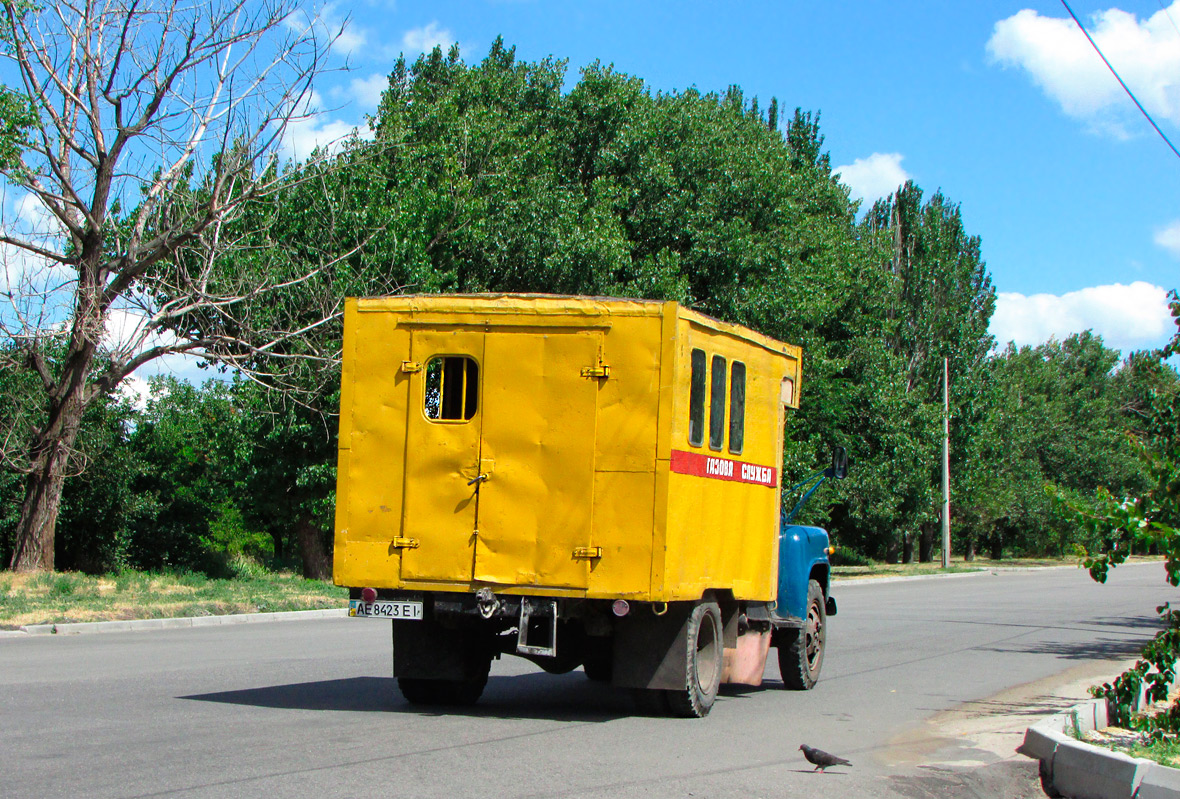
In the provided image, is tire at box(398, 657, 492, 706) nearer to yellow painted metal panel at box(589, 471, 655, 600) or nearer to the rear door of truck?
the rear door of truck

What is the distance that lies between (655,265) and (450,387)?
22.4 meters

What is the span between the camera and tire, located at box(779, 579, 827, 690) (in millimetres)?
11539

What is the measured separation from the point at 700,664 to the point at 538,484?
6.83 feet

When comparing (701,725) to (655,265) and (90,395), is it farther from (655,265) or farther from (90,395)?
(655,265)

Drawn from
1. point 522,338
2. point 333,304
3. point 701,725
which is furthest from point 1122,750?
point 333,304

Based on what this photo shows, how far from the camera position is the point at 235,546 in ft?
140

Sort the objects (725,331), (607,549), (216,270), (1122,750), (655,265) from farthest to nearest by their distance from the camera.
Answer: (655,265) < (216,270) < (725,331) < (607,549) < (1122,750)

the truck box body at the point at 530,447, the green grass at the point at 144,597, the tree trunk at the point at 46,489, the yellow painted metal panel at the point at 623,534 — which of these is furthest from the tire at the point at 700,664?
the tree trunk at the point at 46,489

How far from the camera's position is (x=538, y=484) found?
8906 millimetres

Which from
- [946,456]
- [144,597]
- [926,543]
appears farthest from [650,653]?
[926,543]

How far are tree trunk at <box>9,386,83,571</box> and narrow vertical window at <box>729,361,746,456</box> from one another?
17358 mm

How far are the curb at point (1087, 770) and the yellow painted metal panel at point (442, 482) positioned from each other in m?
4.16

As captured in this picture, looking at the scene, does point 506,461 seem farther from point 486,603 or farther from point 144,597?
point 144,597

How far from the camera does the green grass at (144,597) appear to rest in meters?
17.8
